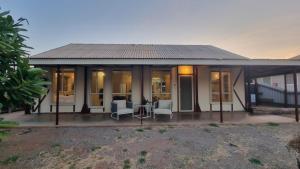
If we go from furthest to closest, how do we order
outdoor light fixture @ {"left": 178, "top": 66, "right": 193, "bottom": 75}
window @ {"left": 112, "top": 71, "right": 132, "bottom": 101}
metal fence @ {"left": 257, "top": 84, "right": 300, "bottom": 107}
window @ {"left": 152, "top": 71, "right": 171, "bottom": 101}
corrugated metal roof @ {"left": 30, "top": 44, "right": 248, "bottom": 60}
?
metal fence @ {"left": 257, "top": 84, "right": 300, "bottom": 107} → outdoor light fixture @ {"left": 178, "top": 66, "right": 193, "bottom": 75} → window @ {"left": 152, "top": 71, "right": 171, "bottom": 101} → window @ {"left": 112, "top": 71, "right": 132, "bottom": 101} → corrugated metal roof @ {"left": 30, "top": 44, "right": 248, "bottom": 60}

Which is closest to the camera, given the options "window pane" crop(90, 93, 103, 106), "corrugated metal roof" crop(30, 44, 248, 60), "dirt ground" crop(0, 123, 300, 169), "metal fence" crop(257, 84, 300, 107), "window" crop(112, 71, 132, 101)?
"dirt ground" crop(0, 123, 300, 169)

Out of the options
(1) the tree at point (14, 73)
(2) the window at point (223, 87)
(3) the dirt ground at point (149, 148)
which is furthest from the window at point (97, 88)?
(1) the tree at point (14, 73)

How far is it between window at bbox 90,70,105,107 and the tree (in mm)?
7133

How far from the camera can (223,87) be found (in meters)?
10.2

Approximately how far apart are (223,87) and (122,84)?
6409 mm

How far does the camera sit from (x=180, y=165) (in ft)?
11.9

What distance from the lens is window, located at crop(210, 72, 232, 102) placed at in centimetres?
1015

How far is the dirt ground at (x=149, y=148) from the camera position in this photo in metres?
3.68

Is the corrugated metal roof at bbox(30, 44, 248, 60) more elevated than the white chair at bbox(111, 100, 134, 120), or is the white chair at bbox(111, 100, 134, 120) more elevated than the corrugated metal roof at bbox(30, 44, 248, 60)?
the corrugated metal roof at bbox(30, 44, 248, 60)

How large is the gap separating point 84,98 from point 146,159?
6.98 meters

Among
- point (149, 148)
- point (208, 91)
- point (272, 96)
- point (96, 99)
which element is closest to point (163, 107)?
point (208, 91)

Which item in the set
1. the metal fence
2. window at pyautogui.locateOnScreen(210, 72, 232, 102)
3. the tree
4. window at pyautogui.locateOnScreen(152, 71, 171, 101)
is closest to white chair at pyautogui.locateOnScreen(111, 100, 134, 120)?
window at pyautogui.locateOnScreen(152, 71, 171, 101)

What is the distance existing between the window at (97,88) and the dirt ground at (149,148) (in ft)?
11.8

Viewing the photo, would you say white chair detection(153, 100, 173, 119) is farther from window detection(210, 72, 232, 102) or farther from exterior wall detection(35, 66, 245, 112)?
window detection(210, 72, 232, 102)
